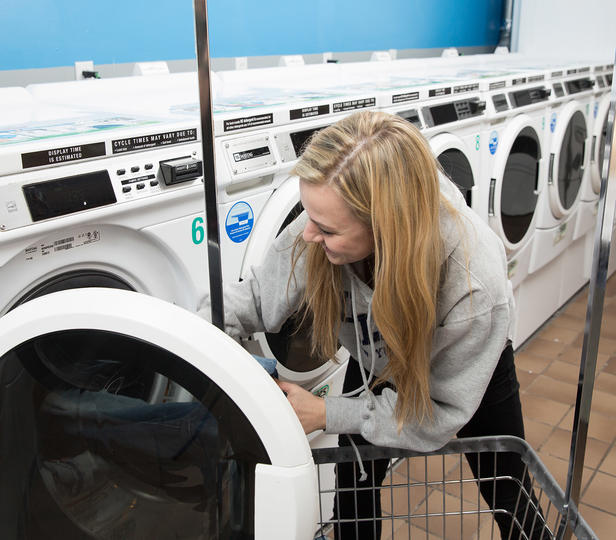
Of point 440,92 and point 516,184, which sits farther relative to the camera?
point 516,184

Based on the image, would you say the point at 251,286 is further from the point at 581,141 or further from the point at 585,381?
the point at 581,141

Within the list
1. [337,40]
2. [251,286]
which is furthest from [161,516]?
[337,40]

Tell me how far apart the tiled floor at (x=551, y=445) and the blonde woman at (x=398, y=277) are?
1.09 feet

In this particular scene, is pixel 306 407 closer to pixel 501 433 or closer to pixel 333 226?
pixel 333 226

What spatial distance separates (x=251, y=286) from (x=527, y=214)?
1801 millimetres

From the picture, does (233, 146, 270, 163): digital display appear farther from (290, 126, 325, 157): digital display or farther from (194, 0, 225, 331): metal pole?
(194, 0, 225, 331): metal pole

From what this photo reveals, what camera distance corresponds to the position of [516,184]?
262cm

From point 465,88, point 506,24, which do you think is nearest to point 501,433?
point 465,88

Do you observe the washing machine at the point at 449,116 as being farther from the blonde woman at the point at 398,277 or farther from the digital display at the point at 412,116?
the blonde woman at the point at 398,277

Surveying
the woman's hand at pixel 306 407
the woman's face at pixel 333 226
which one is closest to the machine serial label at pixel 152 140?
the woman's face at pixel 333 226

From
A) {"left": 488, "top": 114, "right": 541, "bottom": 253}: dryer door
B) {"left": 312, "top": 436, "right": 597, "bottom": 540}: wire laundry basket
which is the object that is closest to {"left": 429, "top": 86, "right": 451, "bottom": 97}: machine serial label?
{"left": 488, "top": 114, "right": 541, "bottom": 253}: dryer door

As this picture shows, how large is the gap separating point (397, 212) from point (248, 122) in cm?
63

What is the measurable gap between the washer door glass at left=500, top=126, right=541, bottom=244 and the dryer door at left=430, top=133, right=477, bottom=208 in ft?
0.75

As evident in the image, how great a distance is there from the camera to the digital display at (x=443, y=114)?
209 centimetres
